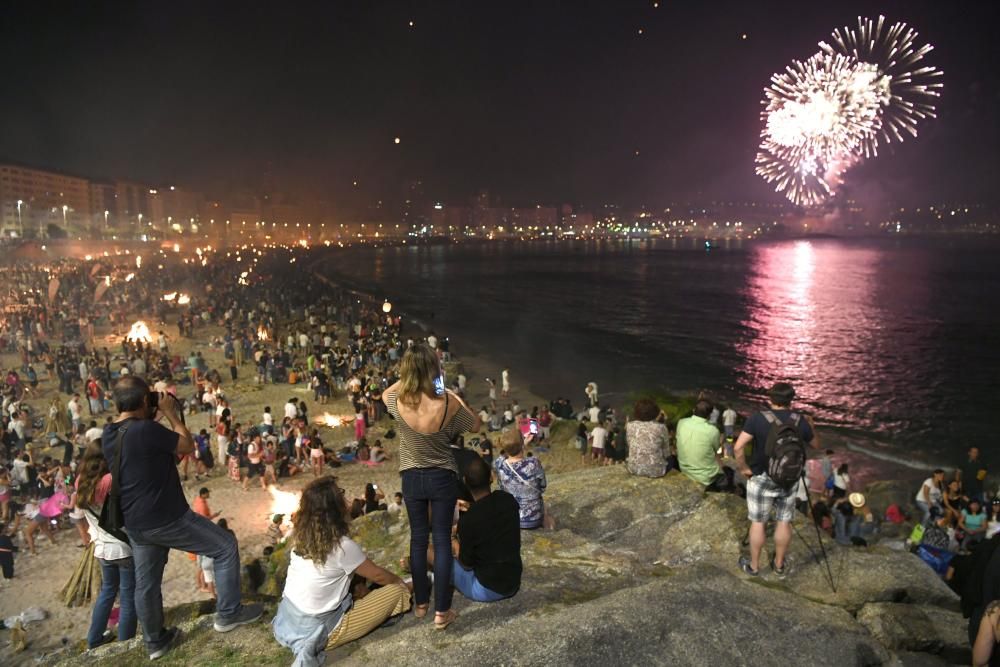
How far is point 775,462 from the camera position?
491cm

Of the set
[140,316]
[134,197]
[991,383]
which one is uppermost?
[134,197]

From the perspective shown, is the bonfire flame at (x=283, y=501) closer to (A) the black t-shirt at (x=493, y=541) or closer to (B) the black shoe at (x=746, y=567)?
(A) the black t-shirt at (x=493, y=541)

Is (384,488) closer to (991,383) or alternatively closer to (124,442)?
(124,442)

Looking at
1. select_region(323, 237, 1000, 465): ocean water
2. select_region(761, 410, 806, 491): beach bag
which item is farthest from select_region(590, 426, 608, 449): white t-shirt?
select_region(761, 410, 806, 491): beach bag

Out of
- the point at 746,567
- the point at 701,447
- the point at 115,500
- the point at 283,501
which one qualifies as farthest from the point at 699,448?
the point at 283,501

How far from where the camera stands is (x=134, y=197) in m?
153

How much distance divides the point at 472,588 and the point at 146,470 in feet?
7.97

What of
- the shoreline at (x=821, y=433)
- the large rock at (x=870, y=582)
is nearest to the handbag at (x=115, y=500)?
the large rock at (x=870, y=582)

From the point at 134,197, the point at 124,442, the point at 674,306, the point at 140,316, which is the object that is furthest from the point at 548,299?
the point at 134,197

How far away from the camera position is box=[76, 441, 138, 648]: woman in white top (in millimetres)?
4254

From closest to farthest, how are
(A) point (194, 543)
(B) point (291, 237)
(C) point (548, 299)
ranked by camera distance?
(A) point (194, 543), (C) point (548, 299), (B) point (291, 237)

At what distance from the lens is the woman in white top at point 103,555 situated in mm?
4254

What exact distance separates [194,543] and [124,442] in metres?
0.88

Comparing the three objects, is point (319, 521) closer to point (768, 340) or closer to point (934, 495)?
point (934, 495)
